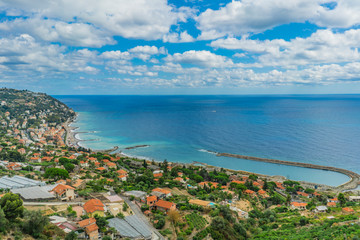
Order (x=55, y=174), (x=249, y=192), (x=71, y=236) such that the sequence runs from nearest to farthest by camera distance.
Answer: (x=71, y=236) → (x=55, y=174) → (x=249, y=192)

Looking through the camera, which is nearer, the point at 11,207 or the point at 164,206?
the point at 11,207

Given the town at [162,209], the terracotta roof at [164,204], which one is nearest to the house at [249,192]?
the town at [162,209]

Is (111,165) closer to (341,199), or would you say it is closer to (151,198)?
(151,198)

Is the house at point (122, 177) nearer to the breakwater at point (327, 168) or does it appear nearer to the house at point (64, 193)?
the house at point (64, 193)

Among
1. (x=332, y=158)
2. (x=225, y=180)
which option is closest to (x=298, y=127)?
(x=332, y=158)

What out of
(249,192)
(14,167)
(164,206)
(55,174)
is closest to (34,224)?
(164,206)

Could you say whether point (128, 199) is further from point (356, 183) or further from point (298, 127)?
point (298, 127)

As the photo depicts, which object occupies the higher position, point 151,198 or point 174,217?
point 174,217

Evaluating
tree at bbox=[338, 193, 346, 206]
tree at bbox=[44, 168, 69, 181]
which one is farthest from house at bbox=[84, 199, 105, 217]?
tree at bbox=[338, 193, 346, 206]
